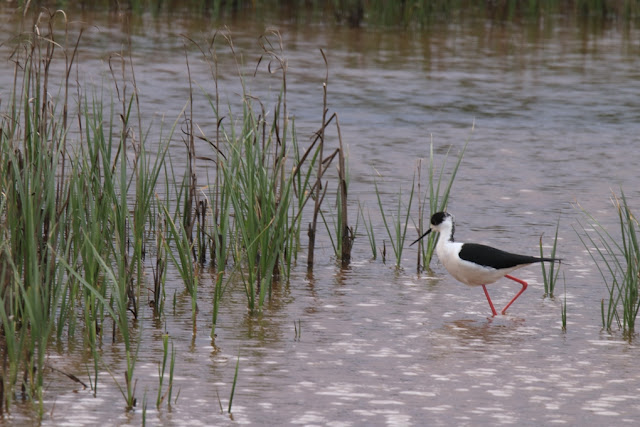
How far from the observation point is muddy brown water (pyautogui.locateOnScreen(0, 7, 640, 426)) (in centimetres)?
462

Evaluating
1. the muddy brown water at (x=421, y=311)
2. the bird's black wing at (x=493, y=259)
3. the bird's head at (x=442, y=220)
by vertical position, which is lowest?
the muddy brown water at (x=421, y=311)

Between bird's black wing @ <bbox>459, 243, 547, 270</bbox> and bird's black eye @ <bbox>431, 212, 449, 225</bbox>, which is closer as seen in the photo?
bird's black wing @ <bbox>459, 243, 547, 270</bbox>

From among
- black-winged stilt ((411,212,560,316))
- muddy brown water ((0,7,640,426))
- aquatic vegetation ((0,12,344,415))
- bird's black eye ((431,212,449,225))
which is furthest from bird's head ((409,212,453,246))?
aquatic vegetation ((0,12,344,415))

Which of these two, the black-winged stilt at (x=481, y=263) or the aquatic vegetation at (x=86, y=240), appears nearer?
the aquatic vegetation at (x=86, y=240)

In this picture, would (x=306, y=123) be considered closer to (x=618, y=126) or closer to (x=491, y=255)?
(x=618, y=126)

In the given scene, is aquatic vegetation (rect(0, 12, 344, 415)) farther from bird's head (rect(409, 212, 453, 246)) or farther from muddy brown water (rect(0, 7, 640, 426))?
bird's head (rect(409, 212, 453, 246))

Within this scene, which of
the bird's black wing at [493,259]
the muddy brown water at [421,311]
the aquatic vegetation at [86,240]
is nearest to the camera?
the aquatic vegetation at [86,240]

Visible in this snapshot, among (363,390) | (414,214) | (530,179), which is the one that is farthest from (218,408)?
(530,179)

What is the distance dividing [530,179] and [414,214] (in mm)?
1855

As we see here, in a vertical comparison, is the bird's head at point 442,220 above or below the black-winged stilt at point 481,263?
above

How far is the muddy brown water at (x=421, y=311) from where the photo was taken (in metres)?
4.62

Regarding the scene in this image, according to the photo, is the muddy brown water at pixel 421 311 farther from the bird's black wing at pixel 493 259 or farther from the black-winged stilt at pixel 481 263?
the bird's black wing at pixel 493 259

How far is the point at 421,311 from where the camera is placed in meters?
6.23

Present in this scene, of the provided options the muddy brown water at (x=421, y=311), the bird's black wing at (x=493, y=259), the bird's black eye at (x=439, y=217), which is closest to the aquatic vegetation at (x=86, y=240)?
the muddy brown water at (x=421, y=311)
